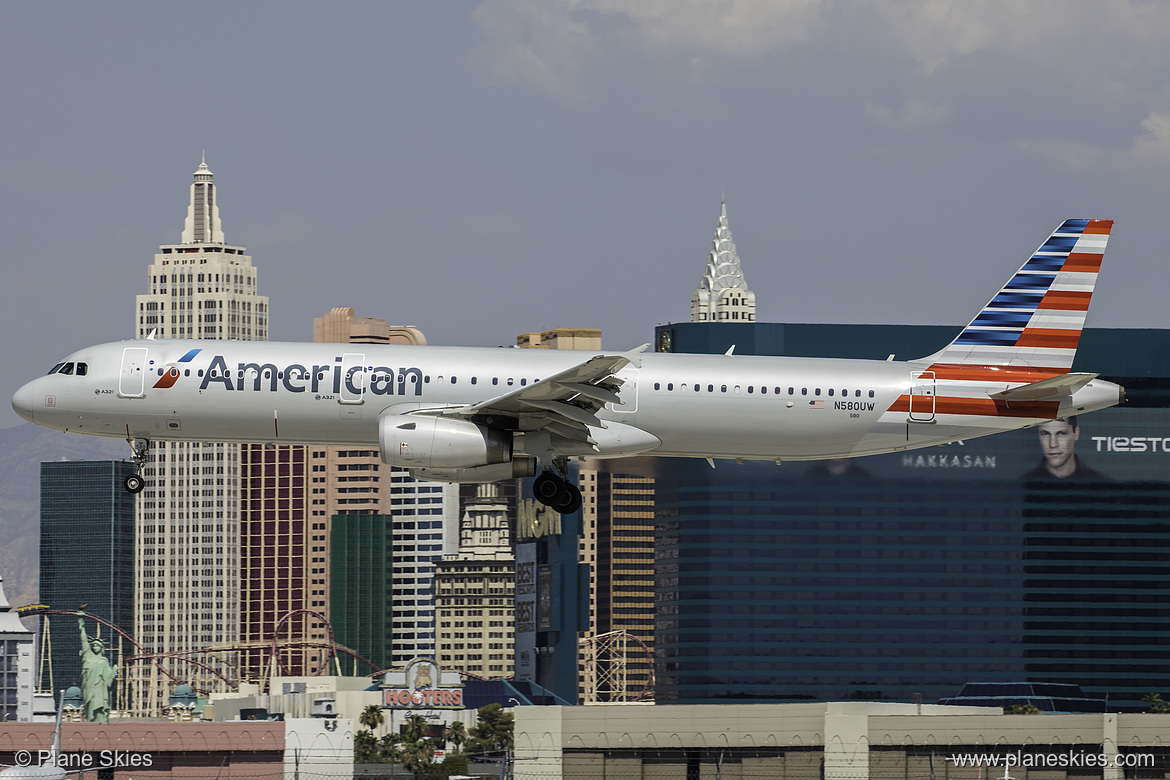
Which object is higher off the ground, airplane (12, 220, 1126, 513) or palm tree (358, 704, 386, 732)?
airplane (12, 220, 1126, 513)

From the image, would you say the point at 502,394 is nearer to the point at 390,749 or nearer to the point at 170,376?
the point at 170,376

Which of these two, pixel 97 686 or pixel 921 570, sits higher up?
pixel 921 570

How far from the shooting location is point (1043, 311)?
168 feet

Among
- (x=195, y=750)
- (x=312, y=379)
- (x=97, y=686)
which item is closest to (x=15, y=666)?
(x=97, y=686)

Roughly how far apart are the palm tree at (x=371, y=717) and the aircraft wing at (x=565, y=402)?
113 metres

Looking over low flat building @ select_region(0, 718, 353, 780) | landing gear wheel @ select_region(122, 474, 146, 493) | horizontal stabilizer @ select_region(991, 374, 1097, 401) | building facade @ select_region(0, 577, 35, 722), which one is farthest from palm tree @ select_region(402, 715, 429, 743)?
horizontal stabilizer @ select_region(991, 374, 1097, 401)

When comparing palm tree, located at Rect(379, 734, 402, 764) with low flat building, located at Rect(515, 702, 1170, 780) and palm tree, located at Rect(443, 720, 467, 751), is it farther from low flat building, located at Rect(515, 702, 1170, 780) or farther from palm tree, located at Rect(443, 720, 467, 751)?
low flat building, located at Rect(515, 702, 1170, 780)

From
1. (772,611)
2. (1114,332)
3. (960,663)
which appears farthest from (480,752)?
(1114,332)

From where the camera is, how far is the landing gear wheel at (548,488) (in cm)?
4716

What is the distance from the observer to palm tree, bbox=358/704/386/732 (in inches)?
6157

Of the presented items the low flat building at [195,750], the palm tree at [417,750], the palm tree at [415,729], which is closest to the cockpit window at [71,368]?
the low flat building at [195,750]

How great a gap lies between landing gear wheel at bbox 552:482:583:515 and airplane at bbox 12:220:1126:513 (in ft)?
0.21

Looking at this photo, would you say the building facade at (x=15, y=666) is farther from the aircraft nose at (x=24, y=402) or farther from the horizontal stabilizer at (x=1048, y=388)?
the horizontal stabilizer at (x=1048, y=388)

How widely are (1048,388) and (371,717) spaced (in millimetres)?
120104
